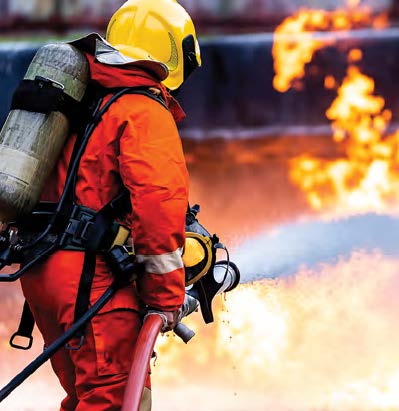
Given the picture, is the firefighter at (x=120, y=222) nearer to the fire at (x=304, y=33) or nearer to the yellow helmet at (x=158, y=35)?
the yellow helmet at (x=158, y=35)

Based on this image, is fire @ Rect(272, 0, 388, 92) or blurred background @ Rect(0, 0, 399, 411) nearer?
blurred background @ Rect(0, 0, 399, 411)

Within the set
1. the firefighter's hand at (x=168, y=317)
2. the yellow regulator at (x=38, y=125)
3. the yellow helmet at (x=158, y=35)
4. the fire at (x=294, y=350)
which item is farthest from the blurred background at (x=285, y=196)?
the yellow regulator at (x=38, y=125)

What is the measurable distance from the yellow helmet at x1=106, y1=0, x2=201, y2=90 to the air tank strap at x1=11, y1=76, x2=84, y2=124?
33 centimetres

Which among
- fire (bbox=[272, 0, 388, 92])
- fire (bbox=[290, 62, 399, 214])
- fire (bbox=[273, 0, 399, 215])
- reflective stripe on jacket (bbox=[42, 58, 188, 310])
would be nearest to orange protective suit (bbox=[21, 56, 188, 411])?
reflective stripe on jacket (bbox=[42, 58, 188, 310])

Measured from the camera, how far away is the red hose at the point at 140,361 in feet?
8.69

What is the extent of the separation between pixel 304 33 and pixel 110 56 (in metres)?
7.29

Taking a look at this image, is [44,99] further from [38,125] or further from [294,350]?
[294,350]

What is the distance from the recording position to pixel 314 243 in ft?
21.4

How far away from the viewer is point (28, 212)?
279 centimetres

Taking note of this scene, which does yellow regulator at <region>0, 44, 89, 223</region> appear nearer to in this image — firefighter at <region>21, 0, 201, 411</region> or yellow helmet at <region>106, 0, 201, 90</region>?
firefighter at <region>21, 0, 201, 411</region>

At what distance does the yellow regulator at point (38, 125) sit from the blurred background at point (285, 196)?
1.95 meters

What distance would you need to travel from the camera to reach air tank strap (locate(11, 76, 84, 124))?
109 inches

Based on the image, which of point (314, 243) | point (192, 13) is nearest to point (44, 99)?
point (314, 243)

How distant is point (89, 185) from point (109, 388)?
580mm
